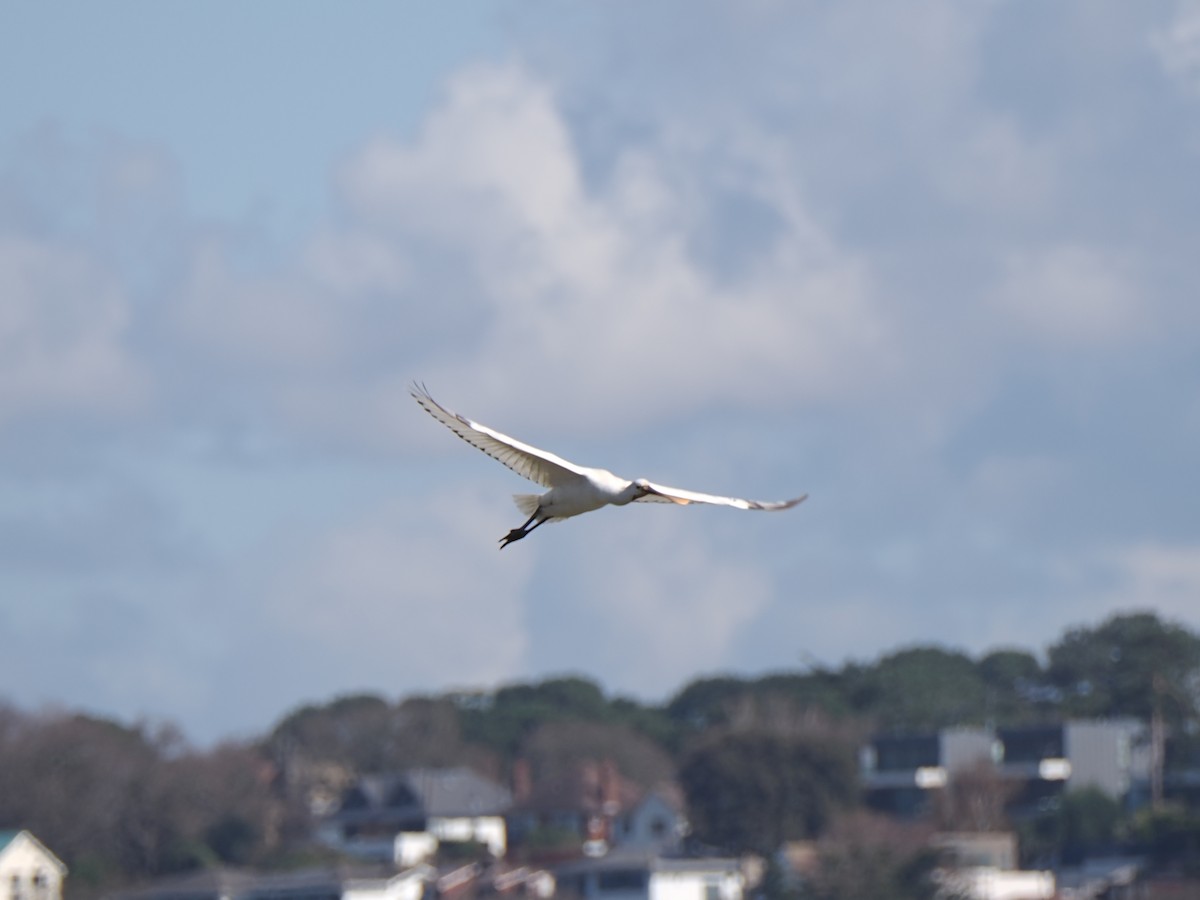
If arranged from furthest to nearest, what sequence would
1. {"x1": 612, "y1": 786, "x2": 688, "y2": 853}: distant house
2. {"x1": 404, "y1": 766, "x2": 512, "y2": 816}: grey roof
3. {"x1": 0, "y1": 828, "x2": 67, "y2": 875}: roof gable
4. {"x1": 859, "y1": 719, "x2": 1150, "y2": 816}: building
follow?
{"x1": 404, "y1": 766, "x2": 512, "y2": 816}: grey roof → {"x1": 859, "y1": 719, "x2": 1150, "y2": 816}: building → {"x1": 612, "y1": 786, "x2": 688, "y2": 853}: distant house → {"x1": 0, "y1": 828, "x2": 67, "y2": 875}: roof gable

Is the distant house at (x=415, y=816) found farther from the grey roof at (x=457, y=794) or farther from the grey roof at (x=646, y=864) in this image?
the grey roof at (x=646, y=864)

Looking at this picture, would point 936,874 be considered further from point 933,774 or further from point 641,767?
point 641,767

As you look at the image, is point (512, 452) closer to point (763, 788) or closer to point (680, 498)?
point (680, 498)

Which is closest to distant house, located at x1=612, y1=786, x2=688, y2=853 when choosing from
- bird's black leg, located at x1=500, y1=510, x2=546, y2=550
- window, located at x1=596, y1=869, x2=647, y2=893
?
window, located at x1=596, y1=869, x2=647, y2=893

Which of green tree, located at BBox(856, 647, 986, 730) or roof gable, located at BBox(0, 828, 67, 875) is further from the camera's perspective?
green tree, located at BBox(856, 647, 986, 730)

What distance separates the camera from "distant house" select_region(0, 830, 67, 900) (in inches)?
A: 3696

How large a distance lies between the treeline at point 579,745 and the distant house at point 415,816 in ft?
7.71

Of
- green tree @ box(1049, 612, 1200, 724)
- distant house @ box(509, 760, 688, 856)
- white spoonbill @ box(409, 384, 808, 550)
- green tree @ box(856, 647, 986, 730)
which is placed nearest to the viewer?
white spoonbill @ box(409, 384, 808, 550)

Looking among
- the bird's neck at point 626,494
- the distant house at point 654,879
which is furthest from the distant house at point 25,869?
the bird's neck at point 626,494

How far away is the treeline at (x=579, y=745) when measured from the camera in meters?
97.9

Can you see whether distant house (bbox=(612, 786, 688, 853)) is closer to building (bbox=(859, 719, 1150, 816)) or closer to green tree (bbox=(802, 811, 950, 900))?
building (bbox=(859, 719, 1150, 816))

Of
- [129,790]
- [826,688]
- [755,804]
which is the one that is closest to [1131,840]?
[755,804]

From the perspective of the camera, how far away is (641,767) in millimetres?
143375

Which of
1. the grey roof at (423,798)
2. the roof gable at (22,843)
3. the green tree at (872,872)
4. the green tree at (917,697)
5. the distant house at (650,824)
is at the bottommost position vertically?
the green tree at (872,872)
